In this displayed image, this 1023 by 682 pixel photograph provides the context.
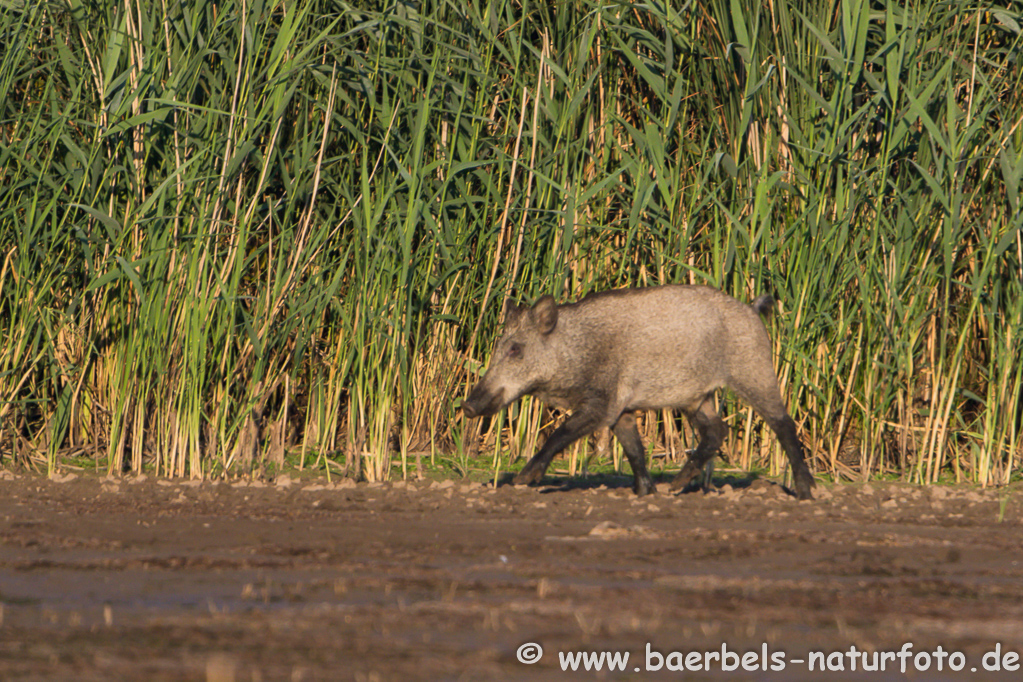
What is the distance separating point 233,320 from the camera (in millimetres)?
6504

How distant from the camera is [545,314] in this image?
20.7 ft

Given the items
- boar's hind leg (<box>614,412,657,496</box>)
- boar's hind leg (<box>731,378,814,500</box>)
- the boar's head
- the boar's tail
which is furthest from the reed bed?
boar's hind leg (<box>614,412,657,496</box>)

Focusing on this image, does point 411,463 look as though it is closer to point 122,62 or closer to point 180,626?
point 122,62

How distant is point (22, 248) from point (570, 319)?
264 centimetres

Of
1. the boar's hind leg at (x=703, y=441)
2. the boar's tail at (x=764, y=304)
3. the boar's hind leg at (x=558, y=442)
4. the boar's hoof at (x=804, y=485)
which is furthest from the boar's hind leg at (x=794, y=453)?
the boar's hind leg at (x=558, y=442)

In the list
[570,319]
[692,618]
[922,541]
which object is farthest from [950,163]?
[692,618]

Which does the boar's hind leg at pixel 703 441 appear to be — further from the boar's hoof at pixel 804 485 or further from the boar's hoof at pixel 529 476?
the boar's hoof at pixel 529 476

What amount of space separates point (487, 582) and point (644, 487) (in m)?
2.46

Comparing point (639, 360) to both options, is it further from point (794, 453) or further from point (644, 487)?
point (794, 453)

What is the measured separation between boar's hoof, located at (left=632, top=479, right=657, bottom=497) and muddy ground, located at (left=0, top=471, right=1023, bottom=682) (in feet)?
0.47

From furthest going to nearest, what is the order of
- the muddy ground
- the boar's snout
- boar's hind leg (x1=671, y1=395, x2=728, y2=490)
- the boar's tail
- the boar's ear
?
1. the boar's tail
2. boar's hind leg (x1=671, y1=395, x2=728, y2=490)
3. the boar's ear
4. the boar's snout
5. the muddy ground

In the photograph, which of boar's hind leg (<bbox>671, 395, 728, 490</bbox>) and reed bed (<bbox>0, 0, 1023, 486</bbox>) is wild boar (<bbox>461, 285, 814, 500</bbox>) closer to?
boar's hind leg (<bbox>671, 395, 728, 490</bbox>)

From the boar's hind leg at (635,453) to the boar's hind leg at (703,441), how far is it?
7.0 inches

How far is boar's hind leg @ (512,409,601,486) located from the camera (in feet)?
19.9
